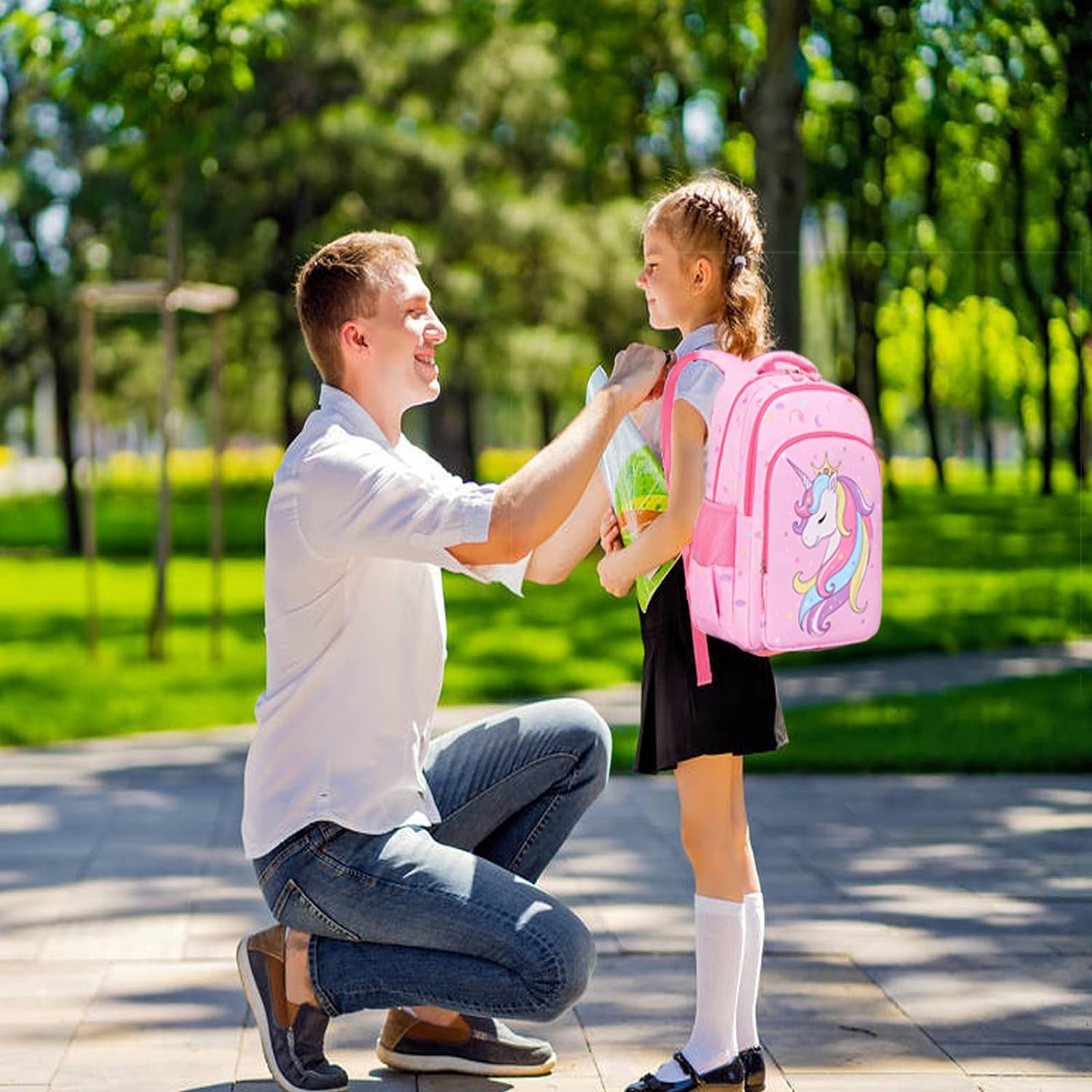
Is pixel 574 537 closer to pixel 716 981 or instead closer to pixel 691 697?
pixel 691 697

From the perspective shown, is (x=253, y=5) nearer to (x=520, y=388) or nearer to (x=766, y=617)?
(x=766, y=617)

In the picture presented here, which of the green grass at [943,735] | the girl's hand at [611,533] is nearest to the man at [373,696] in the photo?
the girl's hand at [611,533]

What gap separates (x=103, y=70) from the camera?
13023 millimetres

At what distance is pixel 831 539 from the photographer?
418 centimetres

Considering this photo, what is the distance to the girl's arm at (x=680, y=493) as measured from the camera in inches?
162

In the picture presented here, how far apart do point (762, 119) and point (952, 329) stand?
147ft

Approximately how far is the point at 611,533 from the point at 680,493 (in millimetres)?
307

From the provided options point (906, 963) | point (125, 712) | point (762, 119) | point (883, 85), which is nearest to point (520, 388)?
point (883, 85)

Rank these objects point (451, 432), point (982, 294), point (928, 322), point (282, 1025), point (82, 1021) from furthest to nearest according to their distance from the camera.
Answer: point (928, 322)
point (982, 294)
point (451, 432)
point (82, 1021)
point (282, 1025)

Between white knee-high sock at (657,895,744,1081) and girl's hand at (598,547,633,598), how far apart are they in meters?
0.65

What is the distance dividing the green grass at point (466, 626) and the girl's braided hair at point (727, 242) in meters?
7.01

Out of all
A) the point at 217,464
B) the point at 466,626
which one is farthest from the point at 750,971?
the point at 466,626

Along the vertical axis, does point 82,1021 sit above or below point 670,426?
below

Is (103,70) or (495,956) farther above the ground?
(103,70)
